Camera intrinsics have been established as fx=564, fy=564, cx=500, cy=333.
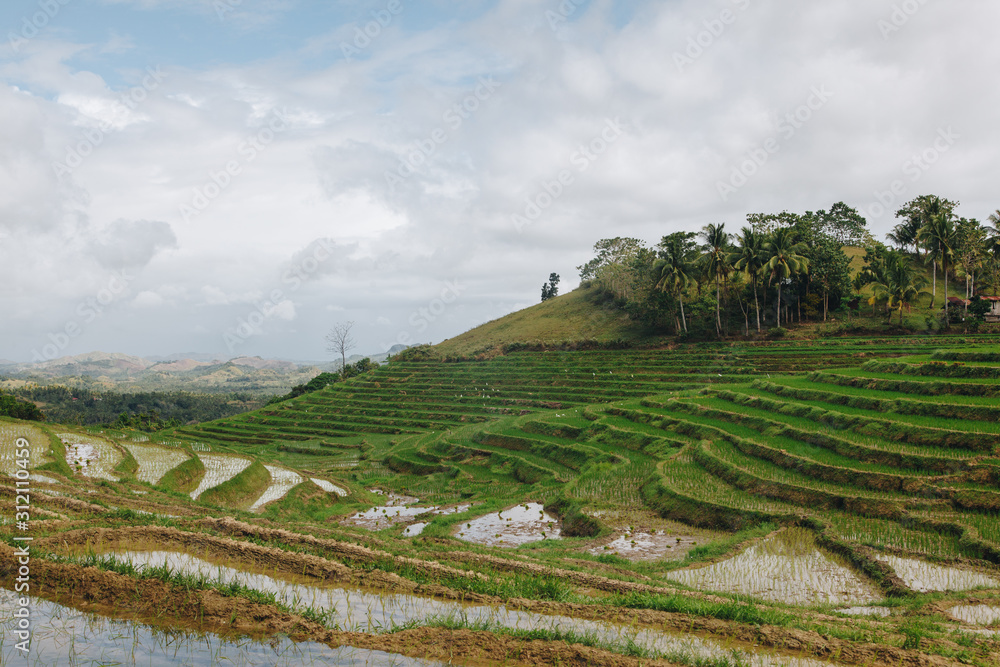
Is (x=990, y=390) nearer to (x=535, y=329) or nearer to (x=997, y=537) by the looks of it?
(x=997, y=537)

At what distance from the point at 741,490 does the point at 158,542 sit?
14.5 meters

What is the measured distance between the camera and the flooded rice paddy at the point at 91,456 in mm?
19375

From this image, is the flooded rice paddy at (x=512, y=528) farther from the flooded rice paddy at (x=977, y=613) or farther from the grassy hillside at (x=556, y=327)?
the grassy hillside at (x=556, y=327)

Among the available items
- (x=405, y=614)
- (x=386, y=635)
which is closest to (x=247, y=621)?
(x=386, y=635)

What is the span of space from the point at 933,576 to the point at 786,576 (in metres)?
2.45

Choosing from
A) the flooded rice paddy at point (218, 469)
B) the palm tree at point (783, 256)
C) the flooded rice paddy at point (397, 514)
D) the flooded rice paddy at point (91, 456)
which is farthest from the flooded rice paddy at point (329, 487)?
the palm tree at point (783, 256)

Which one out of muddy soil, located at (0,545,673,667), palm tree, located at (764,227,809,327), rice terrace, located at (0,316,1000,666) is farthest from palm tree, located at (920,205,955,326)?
muddy soil, located at (0,545,673,667)

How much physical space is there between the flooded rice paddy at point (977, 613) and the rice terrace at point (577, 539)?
0.04 metres

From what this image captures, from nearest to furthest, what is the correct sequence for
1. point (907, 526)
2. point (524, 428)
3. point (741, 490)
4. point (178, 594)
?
point (178, 594)
point (907, 526)
point (741, 490)
point (524, 428)

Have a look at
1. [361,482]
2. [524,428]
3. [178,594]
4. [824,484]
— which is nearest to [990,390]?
[824,484]

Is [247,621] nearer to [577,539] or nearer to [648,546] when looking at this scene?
[577,539]

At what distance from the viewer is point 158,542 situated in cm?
988

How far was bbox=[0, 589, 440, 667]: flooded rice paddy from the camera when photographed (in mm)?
5922

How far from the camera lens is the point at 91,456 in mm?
22031
